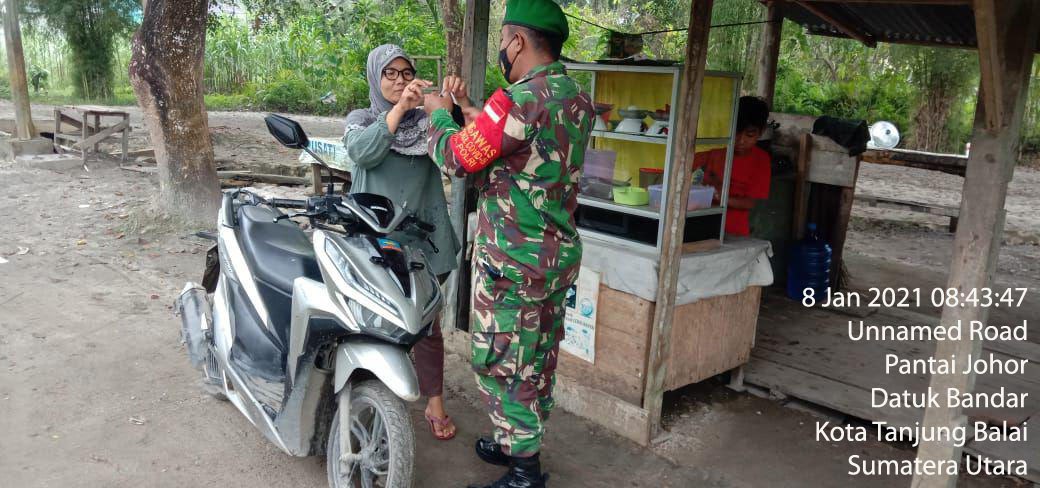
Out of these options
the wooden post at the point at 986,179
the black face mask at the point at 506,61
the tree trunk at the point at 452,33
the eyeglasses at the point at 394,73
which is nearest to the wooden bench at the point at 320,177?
the tree trunk at the point at 452,33

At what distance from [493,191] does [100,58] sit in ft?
65.7

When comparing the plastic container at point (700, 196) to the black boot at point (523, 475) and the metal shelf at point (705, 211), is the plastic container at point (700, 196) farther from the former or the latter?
the black boot at point (523, 475)

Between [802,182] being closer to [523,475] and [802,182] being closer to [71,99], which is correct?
[523,475]

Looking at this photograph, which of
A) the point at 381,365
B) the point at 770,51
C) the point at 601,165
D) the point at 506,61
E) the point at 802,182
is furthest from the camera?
the point at 770,51

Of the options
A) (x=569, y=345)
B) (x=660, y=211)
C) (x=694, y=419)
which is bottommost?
(x=694, y=419)

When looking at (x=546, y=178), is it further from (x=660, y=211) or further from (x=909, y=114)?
(x=909, y=114)

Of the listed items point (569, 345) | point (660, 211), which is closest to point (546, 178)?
point (660, 211)

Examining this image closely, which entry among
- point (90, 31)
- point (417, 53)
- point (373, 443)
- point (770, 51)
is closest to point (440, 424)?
point (373, 443)

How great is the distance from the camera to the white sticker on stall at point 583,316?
376 centimetres

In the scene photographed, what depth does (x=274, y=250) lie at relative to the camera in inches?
117

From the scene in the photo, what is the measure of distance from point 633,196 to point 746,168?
1057 mm

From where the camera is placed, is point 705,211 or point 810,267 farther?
point 810,267

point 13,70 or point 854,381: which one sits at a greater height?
point 13,70

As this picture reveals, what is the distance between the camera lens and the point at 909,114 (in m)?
14.9
